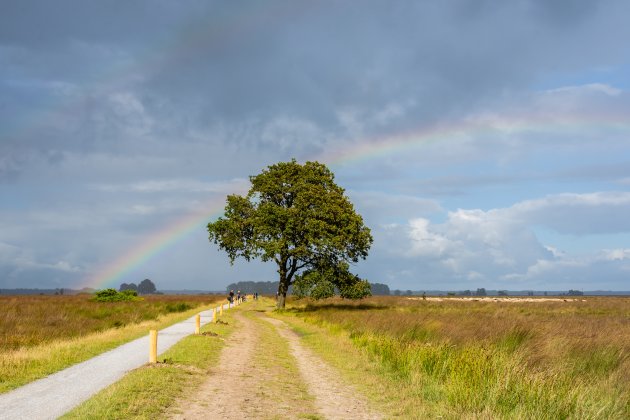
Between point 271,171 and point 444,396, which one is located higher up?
point 271,171

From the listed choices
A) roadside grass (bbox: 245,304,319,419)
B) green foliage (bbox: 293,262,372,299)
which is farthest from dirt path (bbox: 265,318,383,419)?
green foliage (bbox: 293,262,372,299)

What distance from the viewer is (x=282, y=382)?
14.6 metres

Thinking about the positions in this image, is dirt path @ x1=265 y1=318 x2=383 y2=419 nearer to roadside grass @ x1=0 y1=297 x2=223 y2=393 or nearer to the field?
the field

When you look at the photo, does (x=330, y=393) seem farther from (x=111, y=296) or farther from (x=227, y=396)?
(x=111, y=296)

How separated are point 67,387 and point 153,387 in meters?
2.06

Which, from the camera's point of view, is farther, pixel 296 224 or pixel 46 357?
pixel 296 224

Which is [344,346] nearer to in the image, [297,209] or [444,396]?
[444,396]

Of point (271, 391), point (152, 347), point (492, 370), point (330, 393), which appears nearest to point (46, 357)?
point (152, 347)

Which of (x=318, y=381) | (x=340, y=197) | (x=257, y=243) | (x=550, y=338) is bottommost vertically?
(x=318, y=381)

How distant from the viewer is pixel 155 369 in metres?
14.4

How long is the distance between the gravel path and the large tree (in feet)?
83.3

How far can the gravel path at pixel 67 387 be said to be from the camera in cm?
1033

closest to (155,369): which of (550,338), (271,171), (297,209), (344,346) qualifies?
(344,346)

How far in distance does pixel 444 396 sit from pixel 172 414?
5489mm
